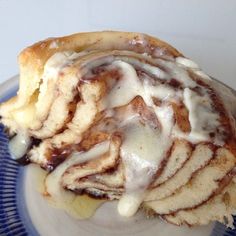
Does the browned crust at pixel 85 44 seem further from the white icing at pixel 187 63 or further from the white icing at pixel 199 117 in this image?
the white icing at pixel 199 117

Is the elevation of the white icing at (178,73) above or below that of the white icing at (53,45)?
below

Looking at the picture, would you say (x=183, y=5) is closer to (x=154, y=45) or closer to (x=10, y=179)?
(x=154, y=45)

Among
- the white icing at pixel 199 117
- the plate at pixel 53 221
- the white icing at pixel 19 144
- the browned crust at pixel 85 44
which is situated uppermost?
the browned crust at pixel 85 44

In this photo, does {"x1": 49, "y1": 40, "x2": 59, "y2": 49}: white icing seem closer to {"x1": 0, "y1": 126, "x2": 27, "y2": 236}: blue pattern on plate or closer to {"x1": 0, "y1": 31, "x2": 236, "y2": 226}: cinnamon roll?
{"x1": 0, "y1": 31, "x2": 236, "y2": 226}: cinnamon roll

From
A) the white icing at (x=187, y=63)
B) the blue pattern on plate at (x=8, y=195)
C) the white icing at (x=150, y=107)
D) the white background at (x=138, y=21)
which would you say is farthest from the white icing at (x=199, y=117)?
the white background at (x=138, y=21)

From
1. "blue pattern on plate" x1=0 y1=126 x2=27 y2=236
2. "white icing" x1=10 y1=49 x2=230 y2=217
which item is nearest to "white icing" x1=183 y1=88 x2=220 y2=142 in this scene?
"white icing" x1=10 y1=49 x2=230 y2=217

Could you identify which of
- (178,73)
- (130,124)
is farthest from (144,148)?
(178,73)

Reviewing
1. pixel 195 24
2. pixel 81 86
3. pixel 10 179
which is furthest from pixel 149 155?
pixel 195 24
